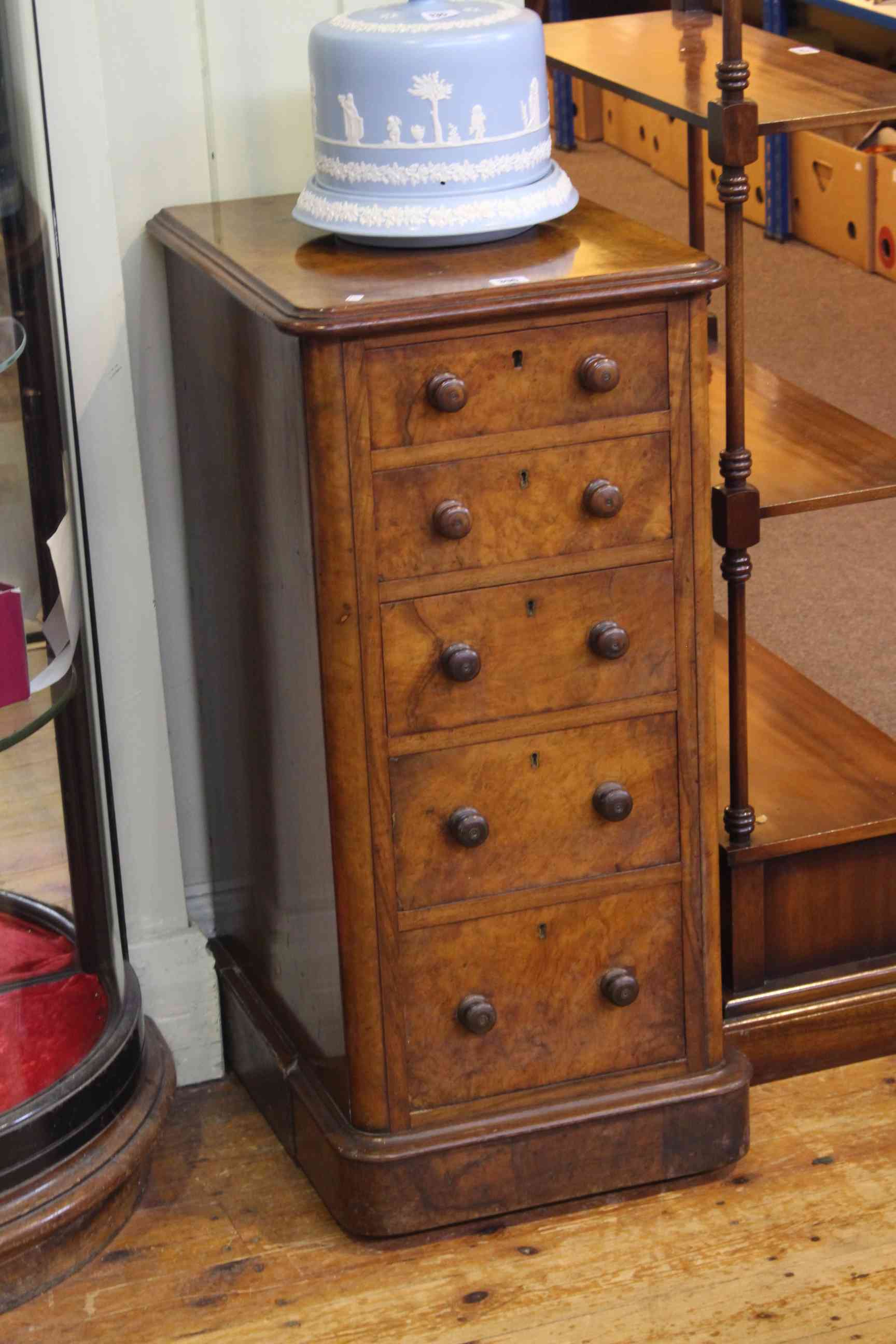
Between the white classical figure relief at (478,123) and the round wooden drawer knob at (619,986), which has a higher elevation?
the white classical figure relief at (478,123)

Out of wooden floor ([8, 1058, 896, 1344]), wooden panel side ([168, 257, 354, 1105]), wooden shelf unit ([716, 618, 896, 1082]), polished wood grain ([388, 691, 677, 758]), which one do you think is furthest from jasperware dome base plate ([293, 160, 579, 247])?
wooden floor ([8, 1058, 896, 1344])

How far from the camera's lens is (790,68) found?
2105mm

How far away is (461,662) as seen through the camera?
1.77 metres

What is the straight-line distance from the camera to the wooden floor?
183cm

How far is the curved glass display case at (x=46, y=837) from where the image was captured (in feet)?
6.01

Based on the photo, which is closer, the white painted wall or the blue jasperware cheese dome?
the blue jasperware cheese dome

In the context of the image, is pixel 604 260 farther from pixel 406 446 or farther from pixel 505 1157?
pixel 505 1157

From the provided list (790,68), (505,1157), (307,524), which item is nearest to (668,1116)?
(505,1157)

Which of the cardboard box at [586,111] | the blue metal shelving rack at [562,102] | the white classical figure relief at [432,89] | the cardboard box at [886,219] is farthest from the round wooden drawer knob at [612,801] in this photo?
the cardboard box at [586,111]

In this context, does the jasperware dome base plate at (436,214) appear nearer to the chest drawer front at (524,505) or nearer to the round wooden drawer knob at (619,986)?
the chest drawer front at (524,505)

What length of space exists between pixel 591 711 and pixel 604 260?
439mm

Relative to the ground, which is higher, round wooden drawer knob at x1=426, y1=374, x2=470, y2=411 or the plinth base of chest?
round wooden drawer knob at x1=426, y1=374, x2=470, y2=411

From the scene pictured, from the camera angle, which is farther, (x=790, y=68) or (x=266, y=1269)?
(x=790, y=68)

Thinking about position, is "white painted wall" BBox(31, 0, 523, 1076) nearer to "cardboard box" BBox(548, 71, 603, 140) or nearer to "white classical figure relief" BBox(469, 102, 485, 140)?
"white classical figure relief" BBox(469, 102, 485, 140)
